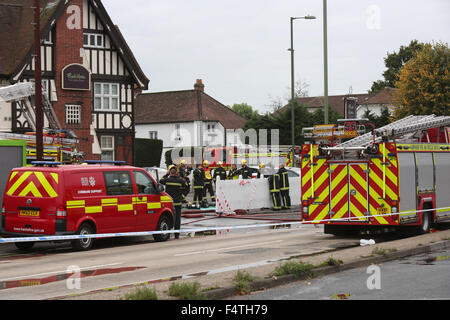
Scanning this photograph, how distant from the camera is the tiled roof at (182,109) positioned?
242ft

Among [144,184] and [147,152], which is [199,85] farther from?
[144,184]

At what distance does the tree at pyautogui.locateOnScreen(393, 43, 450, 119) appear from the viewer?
5050cm

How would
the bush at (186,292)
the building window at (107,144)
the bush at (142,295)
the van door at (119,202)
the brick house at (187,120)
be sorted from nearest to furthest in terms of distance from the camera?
the bush at (142,295), the bush at (186,292), the van door at (119,202), the building window at (107,144), the brick house at (187,120)

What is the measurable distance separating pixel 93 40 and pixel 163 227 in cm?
2087

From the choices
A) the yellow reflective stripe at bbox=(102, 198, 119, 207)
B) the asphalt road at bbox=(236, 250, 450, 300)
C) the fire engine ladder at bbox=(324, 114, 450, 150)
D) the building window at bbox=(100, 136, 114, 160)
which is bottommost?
the asphalt road at bbox=(236, 250, 450, 300)

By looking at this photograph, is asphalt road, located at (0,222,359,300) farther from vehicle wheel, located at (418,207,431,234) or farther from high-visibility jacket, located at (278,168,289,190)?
high-visibility jacket, located at (278,168,289,190)

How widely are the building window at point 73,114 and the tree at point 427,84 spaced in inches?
1000

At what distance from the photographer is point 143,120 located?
7588 centimetres

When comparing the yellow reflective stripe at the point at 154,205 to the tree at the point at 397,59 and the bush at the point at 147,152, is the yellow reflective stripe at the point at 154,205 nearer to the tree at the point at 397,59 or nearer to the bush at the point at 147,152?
the bush at the point at 147,152

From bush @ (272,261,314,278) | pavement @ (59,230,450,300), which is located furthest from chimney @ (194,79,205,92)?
bush @ (272,261,314,278)

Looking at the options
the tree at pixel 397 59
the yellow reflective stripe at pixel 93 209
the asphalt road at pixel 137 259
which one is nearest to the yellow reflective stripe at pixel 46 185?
the yellow reflective stripe at pixel 93 209

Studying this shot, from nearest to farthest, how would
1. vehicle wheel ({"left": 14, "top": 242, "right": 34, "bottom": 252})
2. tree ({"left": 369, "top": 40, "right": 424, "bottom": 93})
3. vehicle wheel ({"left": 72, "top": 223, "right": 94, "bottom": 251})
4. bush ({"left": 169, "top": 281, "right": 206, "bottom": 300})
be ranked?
bush ({"left": 169, "top": 281, "right": 206, "bottom": 300}), vehicle wheel ({"left": 72, "top": 223, "right": 94, "bottom": 251}), vehicle wheel ({"left": 14, "top": 242, "right": 34, "bottom": 252}), tree ({"left": 369, "top": 40, "right": 424, "bottom": 93})
